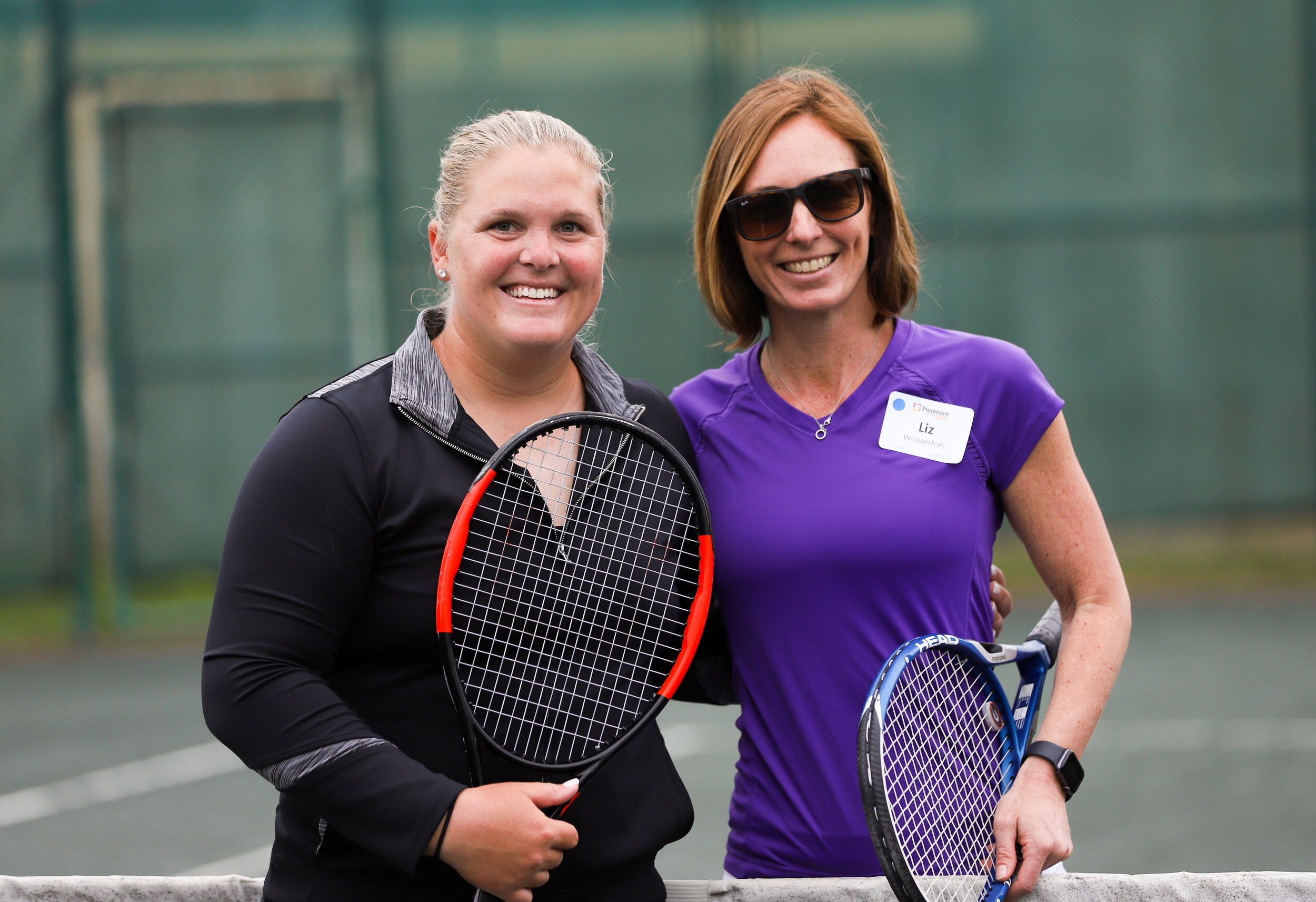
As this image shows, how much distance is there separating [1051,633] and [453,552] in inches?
46.3

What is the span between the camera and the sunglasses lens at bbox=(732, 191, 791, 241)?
2.46 m

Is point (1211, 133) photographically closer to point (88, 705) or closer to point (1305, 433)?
point (1305, 433)

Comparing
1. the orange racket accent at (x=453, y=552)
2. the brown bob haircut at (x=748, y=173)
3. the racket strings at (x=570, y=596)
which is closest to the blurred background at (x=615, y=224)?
the brown bob haircut at (x=748, y=173)

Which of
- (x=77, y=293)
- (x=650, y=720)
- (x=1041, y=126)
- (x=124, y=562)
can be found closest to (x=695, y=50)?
(x=1041, y=126)

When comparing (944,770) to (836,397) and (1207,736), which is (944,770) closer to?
(836,397)

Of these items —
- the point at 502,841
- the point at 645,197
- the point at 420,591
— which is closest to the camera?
the point at 502,841

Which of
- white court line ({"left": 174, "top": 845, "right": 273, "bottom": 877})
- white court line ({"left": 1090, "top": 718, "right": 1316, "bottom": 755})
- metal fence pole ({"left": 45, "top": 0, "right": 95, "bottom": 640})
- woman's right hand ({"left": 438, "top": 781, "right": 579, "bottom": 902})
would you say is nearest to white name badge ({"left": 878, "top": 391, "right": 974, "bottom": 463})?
woman's right hand ({"left": 438, "top": 781, "right": 579, "bottom": 902})

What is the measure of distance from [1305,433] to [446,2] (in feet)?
26.9

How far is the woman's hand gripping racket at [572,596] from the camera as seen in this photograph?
2094 millimetres

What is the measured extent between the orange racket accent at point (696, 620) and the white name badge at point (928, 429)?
1.44 ft

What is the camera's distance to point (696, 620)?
2.18 m

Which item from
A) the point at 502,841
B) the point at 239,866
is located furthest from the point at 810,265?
the point at 239,866

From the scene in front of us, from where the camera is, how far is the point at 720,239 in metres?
2.66

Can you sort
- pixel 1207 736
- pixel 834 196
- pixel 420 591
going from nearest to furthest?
pixel 420 591 < pixel 834 196 < pixel 1207 736
